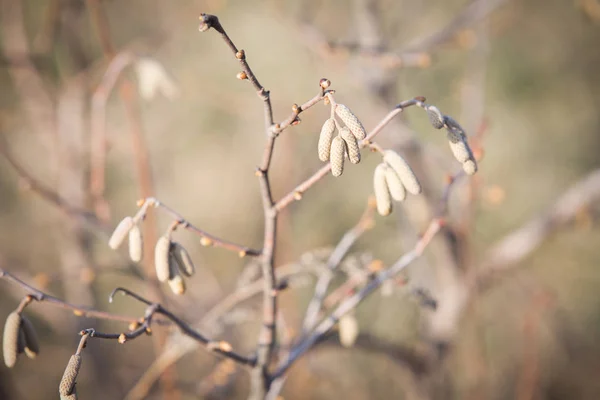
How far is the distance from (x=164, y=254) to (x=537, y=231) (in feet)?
4.24

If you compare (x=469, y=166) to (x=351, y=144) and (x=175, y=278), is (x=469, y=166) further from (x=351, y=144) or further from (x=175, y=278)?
(x=175, y=278)

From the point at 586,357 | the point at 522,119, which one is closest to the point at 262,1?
the point at 522,119

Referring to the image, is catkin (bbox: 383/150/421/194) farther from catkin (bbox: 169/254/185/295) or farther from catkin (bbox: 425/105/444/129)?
catkin (bbox: 169/254/185/295)

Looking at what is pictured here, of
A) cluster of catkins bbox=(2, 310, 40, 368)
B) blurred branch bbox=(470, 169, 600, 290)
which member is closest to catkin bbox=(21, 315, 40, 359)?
cluster of catkins bbox=(2, 310, 40, 368)

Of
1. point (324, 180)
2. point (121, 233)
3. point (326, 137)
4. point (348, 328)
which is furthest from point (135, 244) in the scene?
point (324, 180)

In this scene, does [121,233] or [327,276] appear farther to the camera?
[327,276]

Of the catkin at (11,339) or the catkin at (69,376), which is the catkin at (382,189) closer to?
the catkin at (69,376)

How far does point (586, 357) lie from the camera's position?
3.03 m

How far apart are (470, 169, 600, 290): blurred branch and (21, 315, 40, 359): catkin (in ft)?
4.32

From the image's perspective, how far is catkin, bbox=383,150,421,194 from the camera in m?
0.67

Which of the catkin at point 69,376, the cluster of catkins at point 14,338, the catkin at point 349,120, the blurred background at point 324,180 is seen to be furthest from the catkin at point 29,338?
the catkin at point 349,120

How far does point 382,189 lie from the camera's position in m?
0.69

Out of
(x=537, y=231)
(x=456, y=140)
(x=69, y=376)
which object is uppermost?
(x=537, y=231)

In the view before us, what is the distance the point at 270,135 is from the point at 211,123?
341 cm
